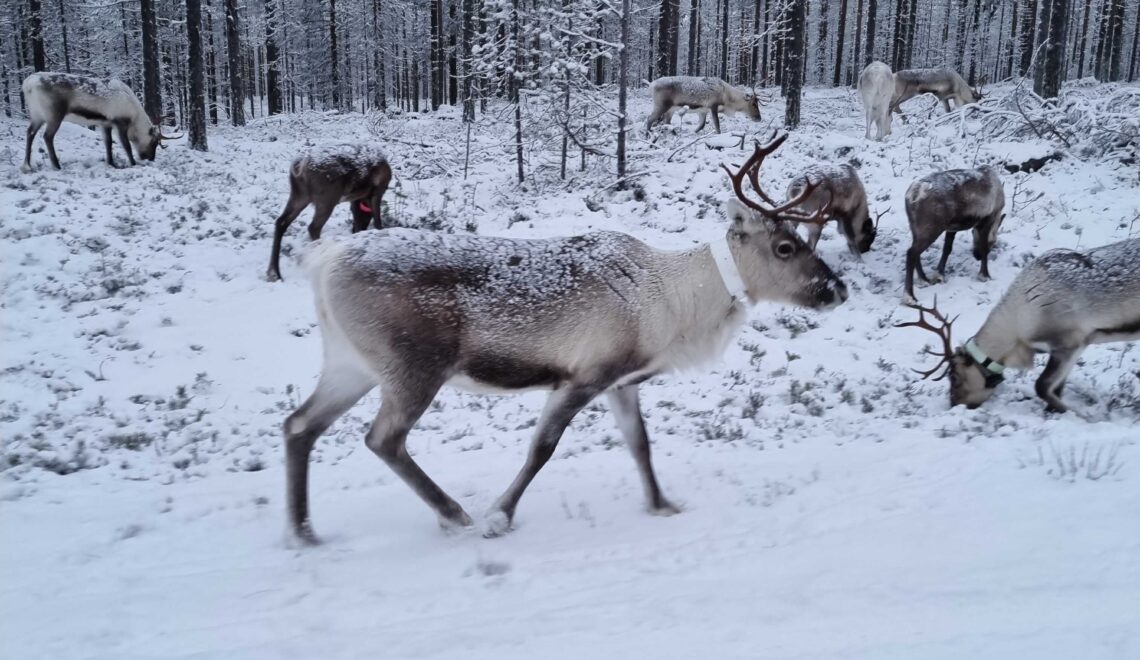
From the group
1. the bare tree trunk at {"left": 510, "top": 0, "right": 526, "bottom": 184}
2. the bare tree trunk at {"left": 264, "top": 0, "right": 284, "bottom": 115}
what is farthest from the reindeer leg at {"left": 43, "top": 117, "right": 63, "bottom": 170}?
the bare tree trunk at {"left": 264, "top": 0, "right": 284, "bottom": 115}

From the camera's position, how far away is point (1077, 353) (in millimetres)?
6199

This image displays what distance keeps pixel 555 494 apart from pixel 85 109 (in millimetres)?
15971

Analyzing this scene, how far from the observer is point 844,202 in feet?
34.5

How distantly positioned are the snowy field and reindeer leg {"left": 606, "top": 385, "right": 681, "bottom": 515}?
16 cm

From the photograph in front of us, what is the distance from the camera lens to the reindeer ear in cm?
456

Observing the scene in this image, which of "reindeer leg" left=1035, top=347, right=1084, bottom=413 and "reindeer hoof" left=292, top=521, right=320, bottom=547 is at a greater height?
"reindeer leg" left=1035, top=347, right=1084, bottom=413

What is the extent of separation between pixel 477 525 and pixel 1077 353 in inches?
211

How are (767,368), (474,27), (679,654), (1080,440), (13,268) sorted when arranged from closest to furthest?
(679,654) < (1080,440) < (767,368) < (13,268) < (474,27)

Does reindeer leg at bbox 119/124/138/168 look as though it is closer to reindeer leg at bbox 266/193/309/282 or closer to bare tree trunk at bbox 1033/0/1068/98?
reindeer leg at bbox 266/193/309/282

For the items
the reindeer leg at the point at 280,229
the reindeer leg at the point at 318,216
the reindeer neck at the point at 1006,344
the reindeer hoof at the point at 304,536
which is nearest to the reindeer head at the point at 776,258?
the reindeer neck at the point at 1006,344

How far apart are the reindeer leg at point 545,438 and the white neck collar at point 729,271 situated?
3.62 feet

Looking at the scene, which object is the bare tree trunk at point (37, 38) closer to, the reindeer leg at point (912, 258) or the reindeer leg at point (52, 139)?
the reindeer leg at point (52, 139)

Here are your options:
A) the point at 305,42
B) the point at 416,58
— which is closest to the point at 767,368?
the point at 416,58

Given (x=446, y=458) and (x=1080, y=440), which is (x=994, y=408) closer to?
(x=1080, y=440)
